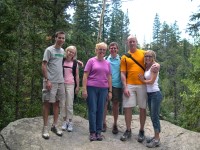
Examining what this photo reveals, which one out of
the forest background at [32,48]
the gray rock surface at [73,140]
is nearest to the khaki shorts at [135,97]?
the gray rock surface at [73,140]

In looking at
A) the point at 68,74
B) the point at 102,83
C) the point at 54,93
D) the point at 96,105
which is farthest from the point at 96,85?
the point at 54,93

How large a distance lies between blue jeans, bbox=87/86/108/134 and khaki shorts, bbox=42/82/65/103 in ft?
1.96

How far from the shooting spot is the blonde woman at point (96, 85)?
6262 millimetres

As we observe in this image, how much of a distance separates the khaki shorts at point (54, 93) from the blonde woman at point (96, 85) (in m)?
0.51

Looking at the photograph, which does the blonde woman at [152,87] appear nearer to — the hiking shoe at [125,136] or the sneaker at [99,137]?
the hiking shoe at [125,136]

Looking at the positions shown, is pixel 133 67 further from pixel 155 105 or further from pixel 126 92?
pixel 155 105

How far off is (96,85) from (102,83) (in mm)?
136

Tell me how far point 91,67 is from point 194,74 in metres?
5.92

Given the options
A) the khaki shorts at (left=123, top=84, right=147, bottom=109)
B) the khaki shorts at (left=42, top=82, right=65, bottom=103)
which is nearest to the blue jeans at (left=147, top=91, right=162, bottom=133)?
the khaki shorts at (left=123, top=84, right=147, bottom=109)

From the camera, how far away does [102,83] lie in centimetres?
629

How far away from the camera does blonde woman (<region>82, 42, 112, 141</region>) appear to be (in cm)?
626

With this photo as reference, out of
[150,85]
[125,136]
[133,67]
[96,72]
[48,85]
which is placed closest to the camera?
[48,85]

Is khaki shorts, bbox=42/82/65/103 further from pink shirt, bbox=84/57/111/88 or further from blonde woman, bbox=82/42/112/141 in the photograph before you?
pink shirt, bbox=84/57/111/88

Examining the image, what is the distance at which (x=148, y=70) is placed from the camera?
643 cm
